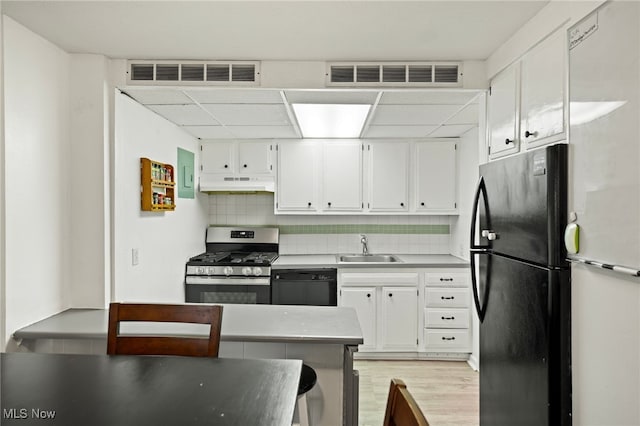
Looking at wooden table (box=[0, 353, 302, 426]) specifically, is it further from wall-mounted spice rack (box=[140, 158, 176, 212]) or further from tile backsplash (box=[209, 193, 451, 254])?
tile backsplash (box=[209, 193, 451, 254])

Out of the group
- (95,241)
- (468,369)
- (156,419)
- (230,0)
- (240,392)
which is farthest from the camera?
(468,369)

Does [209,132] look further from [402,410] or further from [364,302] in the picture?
[402,410]

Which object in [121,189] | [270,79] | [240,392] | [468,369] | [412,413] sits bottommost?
[468,369]

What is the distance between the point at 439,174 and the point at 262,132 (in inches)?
70.6

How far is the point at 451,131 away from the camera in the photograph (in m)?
3.98

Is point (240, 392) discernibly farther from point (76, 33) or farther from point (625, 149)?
point (76, 33)

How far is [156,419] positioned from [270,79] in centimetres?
201

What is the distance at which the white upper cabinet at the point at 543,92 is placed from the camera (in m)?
1.85

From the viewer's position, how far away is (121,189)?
2635 millimetres

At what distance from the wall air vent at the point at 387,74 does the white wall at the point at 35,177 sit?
4.98 ft

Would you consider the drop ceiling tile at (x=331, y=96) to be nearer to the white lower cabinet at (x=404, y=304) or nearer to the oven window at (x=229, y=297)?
the white lower cabinet at (x=404, y=304)

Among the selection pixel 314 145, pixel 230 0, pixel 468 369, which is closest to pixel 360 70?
pixel 230 0

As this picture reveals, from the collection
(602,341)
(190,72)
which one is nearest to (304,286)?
(190,72)

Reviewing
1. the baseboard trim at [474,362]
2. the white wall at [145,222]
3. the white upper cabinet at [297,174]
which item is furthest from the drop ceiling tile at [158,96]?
the baseboard trim at [474,362]
